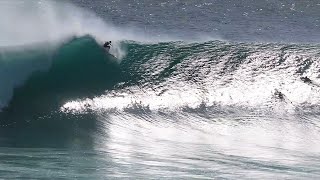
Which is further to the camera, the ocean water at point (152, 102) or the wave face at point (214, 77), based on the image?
the wave face at point (214, 77)

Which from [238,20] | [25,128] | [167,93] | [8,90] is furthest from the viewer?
[238,20]

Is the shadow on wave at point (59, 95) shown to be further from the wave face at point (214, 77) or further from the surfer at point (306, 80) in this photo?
the surfer at point (306, 80)

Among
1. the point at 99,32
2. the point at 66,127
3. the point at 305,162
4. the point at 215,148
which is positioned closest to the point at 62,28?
the point at 99,32

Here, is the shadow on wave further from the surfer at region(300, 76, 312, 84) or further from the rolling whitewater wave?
the surfer at region(300, 76, 312, 84)

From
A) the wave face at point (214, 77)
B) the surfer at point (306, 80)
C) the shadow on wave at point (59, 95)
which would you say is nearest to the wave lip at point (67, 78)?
the shadow on wave at point (59, 95)

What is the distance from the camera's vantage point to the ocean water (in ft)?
69.2

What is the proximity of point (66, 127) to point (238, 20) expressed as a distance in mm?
24440

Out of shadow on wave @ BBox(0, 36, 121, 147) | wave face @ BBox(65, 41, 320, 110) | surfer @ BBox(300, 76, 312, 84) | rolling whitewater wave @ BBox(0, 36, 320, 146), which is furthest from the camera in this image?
surfer @ BBox(300, 76, 312, 84)

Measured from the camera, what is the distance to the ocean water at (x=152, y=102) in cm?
2109

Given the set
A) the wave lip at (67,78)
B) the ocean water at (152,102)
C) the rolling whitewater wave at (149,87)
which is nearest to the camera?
the ocean water at (152,102)

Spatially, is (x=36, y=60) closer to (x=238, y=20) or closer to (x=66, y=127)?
(x=66, y=127)

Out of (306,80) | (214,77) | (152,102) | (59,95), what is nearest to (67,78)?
(59,95)

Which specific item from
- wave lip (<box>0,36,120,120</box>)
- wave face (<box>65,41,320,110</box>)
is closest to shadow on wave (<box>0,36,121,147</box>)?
wave lip (<box>0,36,120,120</box>)

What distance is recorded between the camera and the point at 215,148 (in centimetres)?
2392
